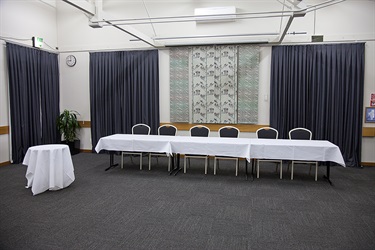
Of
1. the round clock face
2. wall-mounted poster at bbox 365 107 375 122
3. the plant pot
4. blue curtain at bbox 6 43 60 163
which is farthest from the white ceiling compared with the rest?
the plant pot

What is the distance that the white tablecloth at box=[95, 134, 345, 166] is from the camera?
451cm

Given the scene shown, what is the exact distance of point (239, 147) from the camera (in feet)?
15.5

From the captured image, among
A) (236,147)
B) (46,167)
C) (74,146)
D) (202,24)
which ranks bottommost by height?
(74,146)

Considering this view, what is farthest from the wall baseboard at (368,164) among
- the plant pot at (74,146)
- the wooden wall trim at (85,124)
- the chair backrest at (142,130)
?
the plant pot at (74,146)

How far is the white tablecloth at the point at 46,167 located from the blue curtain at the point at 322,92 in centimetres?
457

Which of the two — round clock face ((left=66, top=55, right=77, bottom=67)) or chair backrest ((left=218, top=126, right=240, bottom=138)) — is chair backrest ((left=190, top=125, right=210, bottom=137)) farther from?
round clock face ((left=66, top=55, right=77, bottom=67))

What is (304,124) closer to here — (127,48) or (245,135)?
(245,135)

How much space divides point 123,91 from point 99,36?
1.63 meters

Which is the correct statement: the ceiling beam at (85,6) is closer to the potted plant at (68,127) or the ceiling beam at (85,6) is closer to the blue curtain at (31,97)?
the blue curtain at (31,97)

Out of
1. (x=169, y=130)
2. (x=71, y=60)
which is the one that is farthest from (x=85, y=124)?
(x=169, y=130)

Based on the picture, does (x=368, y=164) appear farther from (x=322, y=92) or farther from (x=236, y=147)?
(x=236, y=147)

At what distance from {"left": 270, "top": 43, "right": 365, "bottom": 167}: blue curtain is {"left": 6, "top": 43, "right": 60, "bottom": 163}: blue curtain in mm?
5638

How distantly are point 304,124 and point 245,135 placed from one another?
134 centimetres

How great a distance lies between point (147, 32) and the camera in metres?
7.03
